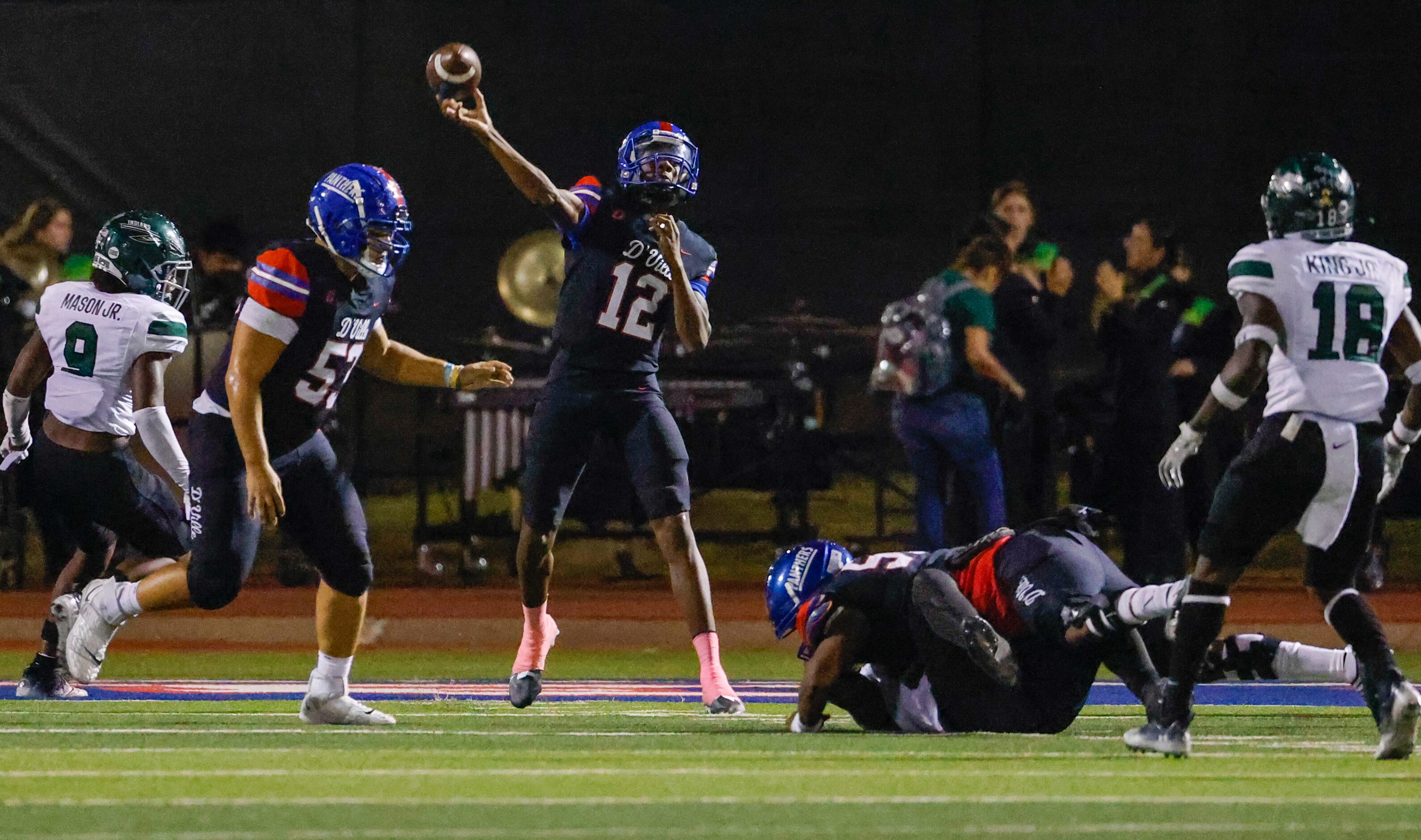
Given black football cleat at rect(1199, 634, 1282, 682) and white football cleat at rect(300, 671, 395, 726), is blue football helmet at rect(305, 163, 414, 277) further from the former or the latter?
black football cleat at rect(1199, 634, 1282, 682)

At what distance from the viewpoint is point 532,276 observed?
46.1ft

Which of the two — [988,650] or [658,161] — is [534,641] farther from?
[988,650]

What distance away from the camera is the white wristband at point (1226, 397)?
597 cm

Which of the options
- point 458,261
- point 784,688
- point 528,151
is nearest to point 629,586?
point 458,261

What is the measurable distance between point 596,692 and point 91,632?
208cm

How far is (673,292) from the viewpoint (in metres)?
7.55

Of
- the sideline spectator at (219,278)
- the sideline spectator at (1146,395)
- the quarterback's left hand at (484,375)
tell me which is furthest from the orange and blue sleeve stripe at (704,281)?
the sideline spectator at (219,278)

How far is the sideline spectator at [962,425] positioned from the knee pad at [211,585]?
161 inches

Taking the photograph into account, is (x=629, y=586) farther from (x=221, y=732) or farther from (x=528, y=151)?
(x=221, y=732)

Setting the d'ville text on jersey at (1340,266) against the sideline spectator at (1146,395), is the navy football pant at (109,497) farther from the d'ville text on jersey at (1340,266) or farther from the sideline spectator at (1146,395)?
the sideline spectator at (1146,395)

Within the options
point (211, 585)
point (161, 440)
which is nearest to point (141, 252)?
point (161, 440)

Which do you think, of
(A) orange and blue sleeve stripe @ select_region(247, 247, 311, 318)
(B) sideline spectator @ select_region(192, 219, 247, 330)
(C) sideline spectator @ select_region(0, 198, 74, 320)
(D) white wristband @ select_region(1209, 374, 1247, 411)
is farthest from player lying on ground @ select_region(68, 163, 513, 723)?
(B) sideline spectator @ select_region(192, 219, 247, 330)

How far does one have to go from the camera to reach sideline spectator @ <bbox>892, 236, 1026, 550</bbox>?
1012cm

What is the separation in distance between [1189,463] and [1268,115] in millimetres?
5328
